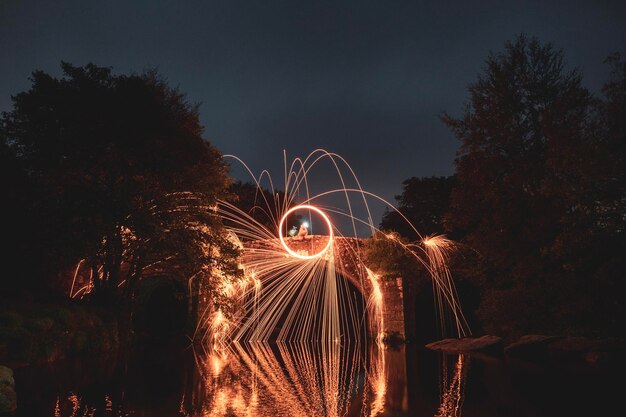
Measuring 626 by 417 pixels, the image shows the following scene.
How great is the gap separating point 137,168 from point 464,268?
12838 mm

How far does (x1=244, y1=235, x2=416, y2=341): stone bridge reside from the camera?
19656mm

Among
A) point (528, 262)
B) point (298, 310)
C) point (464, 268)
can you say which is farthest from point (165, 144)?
point (298, 310)

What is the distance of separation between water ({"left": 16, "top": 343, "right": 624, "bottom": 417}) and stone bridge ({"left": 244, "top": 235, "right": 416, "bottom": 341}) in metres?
6.87

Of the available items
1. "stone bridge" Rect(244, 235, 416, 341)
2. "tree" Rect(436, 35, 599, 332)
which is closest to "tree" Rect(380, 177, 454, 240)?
"stone bridge" Rect(244, 235, 416, 341)

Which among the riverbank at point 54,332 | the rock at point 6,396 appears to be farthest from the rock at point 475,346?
the rock at point 6,396

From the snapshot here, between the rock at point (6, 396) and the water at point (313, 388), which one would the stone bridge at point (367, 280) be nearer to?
the water at point (313, 388)

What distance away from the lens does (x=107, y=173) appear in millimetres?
13211

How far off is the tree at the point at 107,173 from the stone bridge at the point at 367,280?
685 centimetres

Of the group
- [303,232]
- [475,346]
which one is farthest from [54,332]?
[475,346]

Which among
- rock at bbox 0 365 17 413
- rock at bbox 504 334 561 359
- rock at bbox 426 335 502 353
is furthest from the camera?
rock at bbox 426 335 502 353

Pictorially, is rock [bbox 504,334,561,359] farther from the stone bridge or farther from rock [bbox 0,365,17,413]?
rock [bbox 0,365,17,413]

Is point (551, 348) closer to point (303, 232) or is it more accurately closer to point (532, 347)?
point (532, 347)

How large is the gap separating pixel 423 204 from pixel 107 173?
2223cm

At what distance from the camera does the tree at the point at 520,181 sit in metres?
12.7
